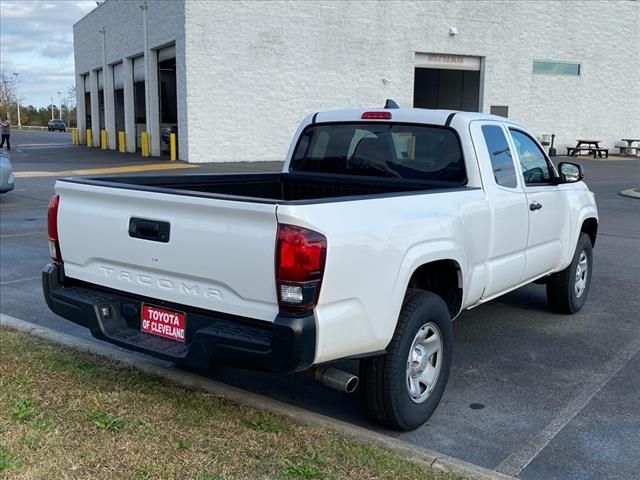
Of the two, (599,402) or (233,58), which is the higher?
(233,58)

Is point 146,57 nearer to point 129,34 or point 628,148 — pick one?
point 129,34

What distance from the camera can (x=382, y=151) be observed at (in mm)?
5289

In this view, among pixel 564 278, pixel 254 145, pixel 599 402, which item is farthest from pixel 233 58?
pixel 599 402

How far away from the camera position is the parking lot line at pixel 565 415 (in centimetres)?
368

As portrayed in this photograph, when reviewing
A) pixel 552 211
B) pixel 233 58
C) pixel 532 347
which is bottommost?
pixel 532 347

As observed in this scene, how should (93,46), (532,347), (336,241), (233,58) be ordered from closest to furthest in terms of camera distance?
(336,241)
(532,347)
(233,58)
(93,46)

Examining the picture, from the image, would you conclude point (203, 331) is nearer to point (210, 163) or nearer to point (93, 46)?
point (210, 163)

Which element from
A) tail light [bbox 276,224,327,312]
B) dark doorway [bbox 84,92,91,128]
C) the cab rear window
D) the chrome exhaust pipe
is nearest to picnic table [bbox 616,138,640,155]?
dark doorway [bbox 84,92,91,128]

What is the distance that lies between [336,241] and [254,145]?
24.7 meters

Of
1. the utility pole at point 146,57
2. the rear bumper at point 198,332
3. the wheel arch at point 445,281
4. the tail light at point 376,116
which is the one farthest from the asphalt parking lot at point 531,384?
the utility pole at point 146,57

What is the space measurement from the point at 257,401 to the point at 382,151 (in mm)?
2177

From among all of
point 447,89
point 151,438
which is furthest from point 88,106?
point 151,438

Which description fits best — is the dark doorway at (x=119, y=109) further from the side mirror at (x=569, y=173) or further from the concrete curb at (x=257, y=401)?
the side mirror at (x=569, y=173)

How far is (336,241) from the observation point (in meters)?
3.32
